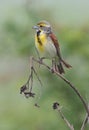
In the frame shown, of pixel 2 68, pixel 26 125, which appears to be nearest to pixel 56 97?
pixel 26 125

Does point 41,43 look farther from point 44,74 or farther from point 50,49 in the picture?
point 44,74

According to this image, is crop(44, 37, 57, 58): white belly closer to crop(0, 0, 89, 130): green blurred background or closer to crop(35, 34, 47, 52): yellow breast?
crop(35, 34, 47, 52): yellow breast

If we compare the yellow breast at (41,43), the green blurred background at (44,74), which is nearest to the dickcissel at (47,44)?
the yellow breast at (41,43)

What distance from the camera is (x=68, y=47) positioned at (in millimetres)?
4945

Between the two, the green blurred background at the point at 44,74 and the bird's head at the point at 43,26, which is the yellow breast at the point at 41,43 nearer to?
the bird's head at the point at 43,26

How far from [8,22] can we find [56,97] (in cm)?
92

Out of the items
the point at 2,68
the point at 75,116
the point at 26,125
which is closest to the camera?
the point at 75,116

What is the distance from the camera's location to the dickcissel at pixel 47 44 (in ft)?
9.69

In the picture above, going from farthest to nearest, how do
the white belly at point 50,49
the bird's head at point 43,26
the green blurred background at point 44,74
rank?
the green blurred background at point 44,74 → the white belly at point 50,49 → the bird's head at point 43,26

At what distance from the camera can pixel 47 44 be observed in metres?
3.12

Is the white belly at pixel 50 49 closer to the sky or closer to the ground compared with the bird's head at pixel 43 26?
closer to the ground

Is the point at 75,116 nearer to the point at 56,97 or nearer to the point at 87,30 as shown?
the point at 56,97

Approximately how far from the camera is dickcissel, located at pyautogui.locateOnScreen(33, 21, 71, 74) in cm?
295

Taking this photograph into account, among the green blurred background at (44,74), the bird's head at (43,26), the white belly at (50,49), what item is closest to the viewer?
the bird's head at (43,26)
